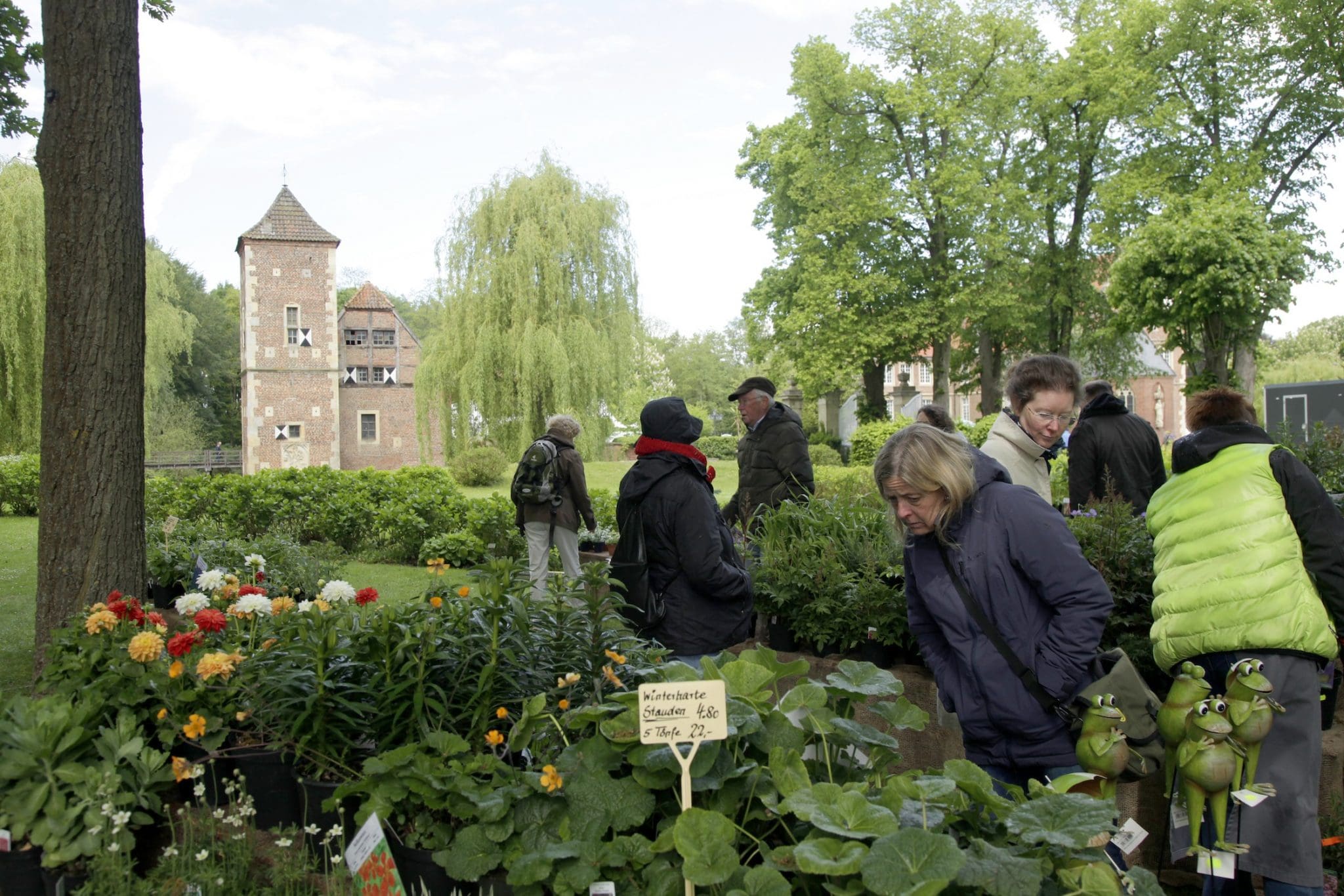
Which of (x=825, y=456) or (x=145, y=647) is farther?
(x=825, y=456)

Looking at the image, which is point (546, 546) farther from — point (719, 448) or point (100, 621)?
point (719, 448)

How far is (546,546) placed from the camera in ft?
27.2

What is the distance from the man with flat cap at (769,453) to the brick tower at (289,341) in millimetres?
35751

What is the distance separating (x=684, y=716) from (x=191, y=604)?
1987 mm

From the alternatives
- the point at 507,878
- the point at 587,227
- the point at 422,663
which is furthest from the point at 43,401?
the point at 587,227

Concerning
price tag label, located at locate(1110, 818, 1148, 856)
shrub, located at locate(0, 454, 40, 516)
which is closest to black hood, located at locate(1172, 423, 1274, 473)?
price tag label, located at locate(1110, 818, 1148, 856)

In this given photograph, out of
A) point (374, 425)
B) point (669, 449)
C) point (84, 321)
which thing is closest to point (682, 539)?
point (669, 449)

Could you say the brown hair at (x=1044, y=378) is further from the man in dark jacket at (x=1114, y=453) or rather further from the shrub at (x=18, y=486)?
the shrub at (x=18, y=486)

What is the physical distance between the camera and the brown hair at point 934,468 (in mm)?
Answer: 2479

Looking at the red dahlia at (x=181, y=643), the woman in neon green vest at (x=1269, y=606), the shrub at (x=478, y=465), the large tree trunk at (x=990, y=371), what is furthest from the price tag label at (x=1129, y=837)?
the large tree trunk at (x=990, y=371)

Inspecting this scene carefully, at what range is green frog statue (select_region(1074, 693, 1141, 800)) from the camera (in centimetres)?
220

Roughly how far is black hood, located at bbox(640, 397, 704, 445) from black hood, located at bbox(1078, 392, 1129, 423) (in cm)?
233

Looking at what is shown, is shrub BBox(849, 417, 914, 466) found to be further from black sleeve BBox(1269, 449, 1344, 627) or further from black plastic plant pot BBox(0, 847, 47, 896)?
black plastic plant pot BBox(0, 847, 47, 896)

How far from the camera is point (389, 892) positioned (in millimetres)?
1989
